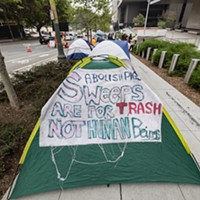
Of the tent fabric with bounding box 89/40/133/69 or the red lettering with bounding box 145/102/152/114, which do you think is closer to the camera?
the red lettering with bounding box 145/102/152/114

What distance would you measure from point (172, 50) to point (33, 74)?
6525 millimetres

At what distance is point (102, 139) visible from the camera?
5.17ft

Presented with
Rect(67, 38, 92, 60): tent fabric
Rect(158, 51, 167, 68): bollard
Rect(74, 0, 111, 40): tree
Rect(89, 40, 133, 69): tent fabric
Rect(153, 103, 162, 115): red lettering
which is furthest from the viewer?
Rect(74, 0, 111, 40): tree

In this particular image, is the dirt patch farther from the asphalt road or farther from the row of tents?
the asphalt road

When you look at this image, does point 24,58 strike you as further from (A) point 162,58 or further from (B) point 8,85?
(A) point 162,58

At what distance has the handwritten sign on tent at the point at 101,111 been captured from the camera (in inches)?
58.3

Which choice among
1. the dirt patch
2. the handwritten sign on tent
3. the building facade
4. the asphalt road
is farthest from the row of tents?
the building facade

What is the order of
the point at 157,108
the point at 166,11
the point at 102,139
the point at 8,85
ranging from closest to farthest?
Answer: the point at 157,108, the point at 102,139, the point at 8,85, the point at 166,11

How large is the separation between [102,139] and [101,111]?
1.17 ft

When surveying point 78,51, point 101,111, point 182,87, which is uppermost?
point 101,111

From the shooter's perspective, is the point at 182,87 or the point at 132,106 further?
the point at 182,87

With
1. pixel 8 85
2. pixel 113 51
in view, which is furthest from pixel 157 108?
pixel 113 51

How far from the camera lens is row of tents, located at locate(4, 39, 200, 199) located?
149 cm

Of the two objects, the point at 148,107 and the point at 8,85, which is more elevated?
the point at 148,107
